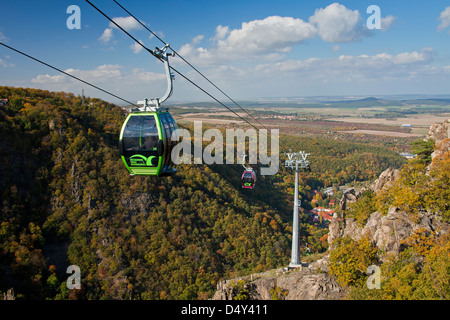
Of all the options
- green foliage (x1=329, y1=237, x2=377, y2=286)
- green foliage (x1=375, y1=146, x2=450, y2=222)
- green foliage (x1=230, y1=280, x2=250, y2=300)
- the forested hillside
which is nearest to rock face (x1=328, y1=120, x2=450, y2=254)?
green foliage (x1=375, y1=146, x2=450, y2=222)

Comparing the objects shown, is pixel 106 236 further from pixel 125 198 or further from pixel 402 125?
pixel 402 125

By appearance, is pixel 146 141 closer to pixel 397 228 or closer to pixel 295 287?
pixel 295 287

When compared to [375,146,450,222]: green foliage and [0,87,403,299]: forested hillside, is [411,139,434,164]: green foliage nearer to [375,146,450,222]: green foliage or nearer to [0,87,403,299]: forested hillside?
[375,146,450,222]: green foliage

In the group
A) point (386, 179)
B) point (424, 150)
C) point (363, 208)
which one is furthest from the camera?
point (386, 179)

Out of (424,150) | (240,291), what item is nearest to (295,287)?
(240,291)

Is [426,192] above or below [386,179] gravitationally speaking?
above
